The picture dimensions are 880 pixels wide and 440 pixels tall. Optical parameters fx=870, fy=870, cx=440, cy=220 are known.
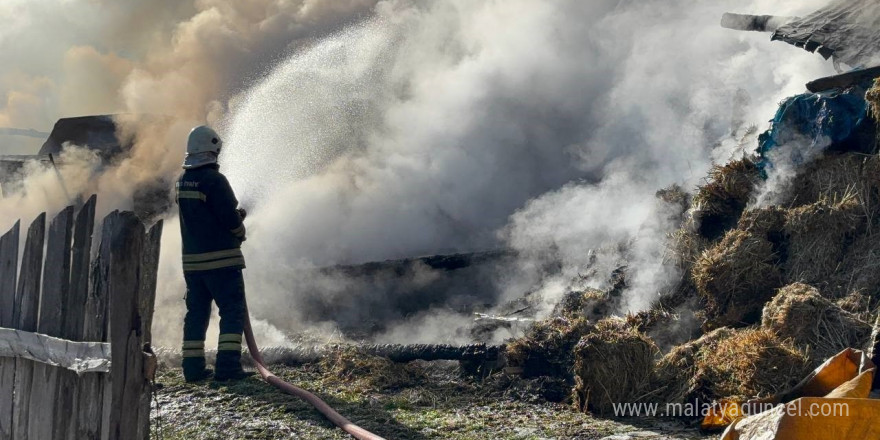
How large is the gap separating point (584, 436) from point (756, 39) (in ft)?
28.0

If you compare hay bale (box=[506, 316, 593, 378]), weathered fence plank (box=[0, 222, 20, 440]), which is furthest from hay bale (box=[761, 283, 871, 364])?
weathered fence plank (box=[0, 222, 20, 440])

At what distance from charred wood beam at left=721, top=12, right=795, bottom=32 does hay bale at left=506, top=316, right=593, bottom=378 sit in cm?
535

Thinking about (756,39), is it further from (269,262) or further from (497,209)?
(269,262)

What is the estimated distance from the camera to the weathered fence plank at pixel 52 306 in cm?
416

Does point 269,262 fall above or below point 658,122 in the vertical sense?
below

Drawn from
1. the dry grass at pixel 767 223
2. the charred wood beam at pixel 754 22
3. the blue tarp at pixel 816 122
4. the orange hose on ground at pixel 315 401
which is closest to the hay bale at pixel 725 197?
the blue tarp at pixel 816 122

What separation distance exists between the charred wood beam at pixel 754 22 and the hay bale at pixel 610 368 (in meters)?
5.80

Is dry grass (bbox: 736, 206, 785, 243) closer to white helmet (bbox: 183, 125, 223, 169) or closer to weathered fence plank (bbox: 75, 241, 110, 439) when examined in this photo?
white helmet (bbox: 183, 125, 223, 169)

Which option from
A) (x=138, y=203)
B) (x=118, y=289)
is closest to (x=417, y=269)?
(x=118, y=289)

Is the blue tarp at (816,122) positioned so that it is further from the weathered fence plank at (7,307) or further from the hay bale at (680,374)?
the weathered fence plank at (7,307)

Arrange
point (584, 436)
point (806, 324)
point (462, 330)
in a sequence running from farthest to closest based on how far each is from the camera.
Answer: point (462, 330) → point (806, 324) → point (584, 436)

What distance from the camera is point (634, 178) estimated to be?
11.4m

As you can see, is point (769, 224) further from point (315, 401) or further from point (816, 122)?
point (315, 401)

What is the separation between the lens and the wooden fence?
369 centimetres
